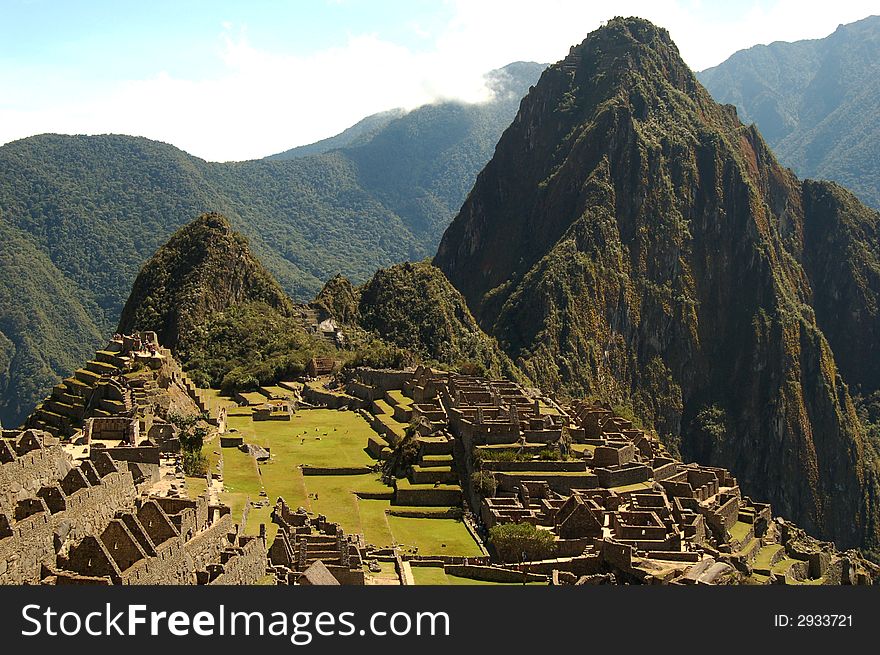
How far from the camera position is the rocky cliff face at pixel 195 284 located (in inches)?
4830

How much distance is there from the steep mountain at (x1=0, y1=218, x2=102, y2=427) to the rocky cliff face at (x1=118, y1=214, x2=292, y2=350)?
11081 millimetres

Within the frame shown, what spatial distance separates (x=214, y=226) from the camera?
138 metres

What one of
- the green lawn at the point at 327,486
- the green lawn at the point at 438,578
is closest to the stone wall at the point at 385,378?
the green lawn at the point at 327,486

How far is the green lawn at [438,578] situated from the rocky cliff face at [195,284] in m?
74.8

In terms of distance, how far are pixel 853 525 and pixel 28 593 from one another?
17108 cm

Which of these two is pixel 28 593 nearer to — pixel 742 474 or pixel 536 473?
pixel 536 473

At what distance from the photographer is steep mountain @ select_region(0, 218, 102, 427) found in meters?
129

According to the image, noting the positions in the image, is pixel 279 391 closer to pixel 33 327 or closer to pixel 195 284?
pixel 195 284

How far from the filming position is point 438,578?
1812 inches

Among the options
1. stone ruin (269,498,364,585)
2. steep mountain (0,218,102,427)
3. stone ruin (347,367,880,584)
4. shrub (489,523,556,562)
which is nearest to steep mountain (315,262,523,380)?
steep mountain (0,218,102,427)

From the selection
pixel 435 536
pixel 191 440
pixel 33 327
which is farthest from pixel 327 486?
pixel 33 327

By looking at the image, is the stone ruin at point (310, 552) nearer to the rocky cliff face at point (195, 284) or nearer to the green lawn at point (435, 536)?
the green lawn at point (435, 536)

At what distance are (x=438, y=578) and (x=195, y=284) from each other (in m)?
87.0

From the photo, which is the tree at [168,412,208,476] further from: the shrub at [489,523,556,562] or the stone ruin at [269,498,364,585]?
the shrub at [489,523,556,562]
